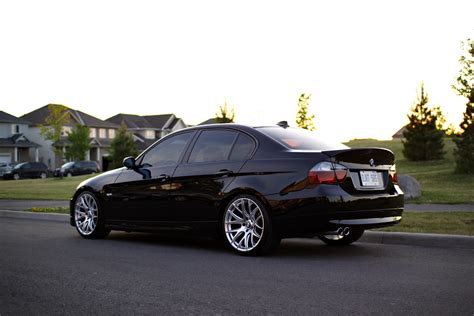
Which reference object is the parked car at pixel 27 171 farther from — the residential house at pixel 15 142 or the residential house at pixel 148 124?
the residential house at pixel 148 124

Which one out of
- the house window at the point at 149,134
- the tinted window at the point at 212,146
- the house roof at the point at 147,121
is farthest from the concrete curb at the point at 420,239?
the house window at the point at 149,134

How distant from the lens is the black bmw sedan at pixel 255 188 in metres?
6.49

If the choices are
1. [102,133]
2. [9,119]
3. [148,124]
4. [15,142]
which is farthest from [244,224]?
[148,124]

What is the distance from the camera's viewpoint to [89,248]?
7797mm

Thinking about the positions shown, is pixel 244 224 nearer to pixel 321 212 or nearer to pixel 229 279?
pixel 321 212

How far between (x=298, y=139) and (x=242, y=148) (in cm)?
70

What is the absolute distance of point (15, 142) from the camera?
68.7 metres

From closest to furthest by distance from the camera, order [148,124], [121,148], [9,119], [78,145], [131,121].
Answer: [121,148] < [78,145] < [9,119] < [131,121] < [148,124]

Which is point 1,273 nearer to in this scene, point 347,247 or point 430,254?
point 347,247

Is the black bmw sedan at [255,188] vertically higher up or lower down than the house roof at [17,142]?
lower down

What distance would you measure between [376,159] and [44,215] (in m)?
7.96

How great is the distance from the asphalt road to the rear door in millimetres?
538

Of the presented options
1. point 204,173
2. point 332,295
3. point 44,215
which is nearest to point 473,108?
point 44,215

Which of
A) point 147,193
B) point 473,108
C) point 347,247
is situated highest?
point 473,108
